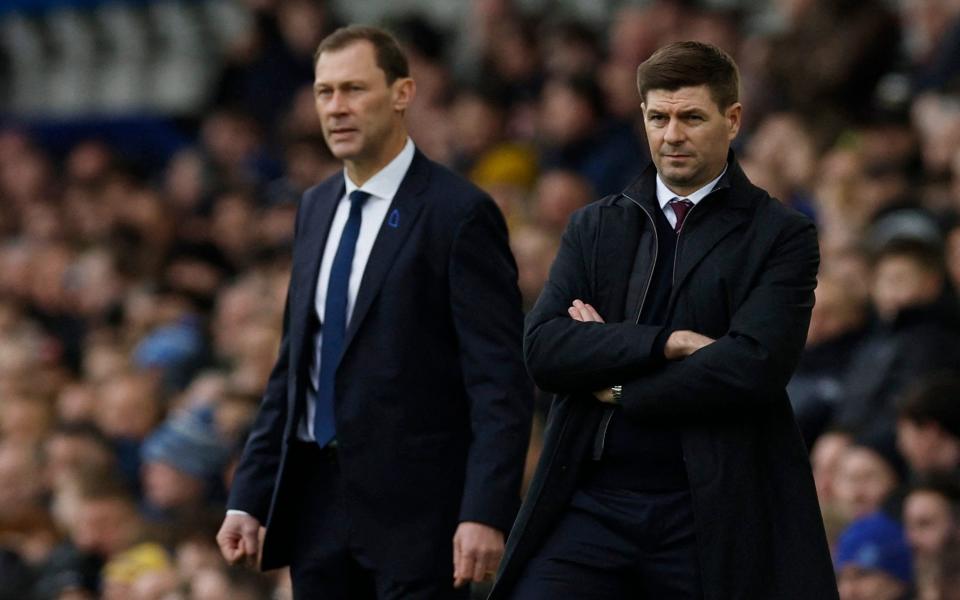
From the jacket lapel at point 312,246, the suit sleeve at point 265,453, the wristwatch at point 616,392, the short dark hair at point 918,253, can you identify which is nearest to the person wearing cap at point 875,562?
the short dark hair at point 918,253

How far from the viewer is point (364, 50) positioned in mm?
5930

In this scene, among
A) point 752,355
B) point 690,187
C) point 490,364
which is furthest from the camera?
point 490,364

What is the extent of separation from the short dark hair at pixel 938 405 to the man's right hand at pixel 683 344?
305 centimetres

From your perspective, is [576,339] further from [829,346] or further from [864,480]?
[829,346]

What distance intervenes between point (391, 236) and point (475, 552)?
954 mm

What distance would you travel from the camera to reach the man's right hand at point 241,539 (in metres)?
5.91

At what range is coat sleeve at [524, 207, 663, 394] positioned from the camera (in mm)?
4957

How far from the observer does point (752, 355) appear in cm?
485

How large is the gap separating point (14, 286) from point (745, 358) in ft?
36.1

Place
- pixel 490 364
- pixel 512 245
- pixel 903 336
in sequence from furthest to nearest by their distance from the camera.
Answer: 1. pixel 512 245
2. pixel 903 336
3. pixel 490 364

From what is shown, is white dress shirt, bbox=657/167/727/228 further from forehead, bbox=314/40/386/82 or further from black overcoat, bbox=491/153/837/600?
forehead, bbox=314/40/386/82

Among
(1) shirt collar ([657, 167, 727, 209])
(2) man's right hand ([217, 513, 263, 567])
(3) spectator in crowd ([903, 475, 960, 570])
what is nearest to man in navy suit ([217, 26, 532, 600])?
(2) man's right hand ([217, 513, 263, 567])

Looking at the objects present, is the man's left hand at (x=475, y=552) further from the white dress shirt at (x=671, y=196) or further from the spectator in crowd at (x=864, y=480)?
the spectator in crowd at (x=864, y=480)

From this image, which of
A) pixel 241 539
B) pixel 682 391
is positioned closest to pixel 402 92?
pixel 241 539
